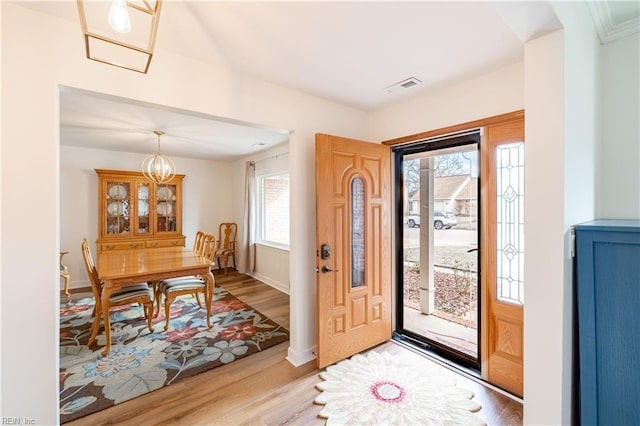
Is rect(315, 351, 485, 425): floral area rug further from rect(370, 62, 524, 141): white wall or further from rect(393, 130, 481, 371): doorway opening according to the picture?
rect(370, 62, 524, 141): white wall

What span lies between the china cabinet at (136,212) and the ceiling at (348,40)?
235cm

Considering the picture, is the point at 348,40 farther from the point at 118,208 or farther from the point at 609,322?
the point at 118,208

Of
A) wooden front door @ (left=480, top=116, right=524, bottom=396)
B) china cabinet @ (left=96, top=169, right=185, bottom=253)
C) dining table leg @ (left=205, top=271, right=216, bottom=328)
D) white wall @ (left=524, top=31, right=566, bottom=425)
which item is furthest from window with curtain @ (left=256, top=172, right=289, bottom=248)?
white wall @ (left=524, top=31, right=566, bottom=425)

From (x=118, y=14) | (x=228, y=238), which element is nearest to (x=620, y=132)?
(x=118, y=14)

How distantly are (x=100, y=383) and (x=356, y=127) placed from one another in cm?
330

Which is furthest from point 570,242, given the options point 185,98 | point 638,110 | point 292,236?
point 185,98

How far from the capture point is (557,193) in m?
1.12

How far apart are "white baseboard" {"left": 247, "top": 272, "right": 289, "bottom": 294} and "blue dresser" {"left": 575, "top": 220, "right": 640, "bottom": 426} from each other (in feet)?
12.6

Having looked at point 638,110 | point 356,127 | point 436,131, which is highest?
point 356,127

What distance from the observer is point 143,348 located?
2709 mm

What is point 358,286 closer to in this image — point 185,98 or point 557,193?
point 557,193

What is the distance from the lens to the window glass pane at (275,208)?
5090 mm

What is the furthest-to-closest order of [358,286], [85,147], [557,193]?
[85,147], [358,286], [557,193]

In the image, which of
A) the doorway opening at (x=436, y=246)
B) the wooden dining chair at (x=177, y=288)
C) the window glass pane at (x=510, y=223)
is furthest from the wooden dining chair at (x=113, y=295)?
the window glass pane at (x=510, y=223)
